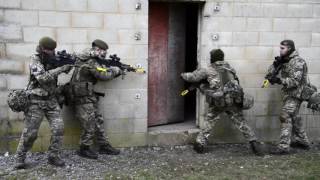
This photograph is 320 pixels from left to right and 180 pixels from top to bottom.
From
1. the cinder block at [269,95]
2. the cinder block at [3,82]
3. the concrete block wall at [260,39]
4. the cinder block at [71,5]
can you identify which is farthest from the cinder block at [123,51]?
the cinder block at [269,95]

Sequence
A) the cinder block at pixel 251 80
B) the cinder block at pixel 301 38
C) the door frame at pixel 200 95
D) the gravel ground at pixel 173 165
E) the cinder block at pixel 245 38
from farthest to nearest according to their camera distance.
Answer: the cinder block at pixel 301 38, the cinder block at pixel 251 80, the cinder block at pixel 245 38, the door frame at pixel 200 95, the gravel ground at pixel 173 165

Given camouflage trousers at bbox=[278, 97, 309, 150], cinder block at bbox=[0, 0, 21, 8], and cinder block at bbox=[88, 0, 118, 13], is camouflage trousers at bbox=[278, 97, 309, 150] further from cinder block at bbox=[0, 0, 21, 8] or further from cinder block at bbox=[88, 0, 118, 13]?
cinder block at bbox=[0, 0, 21, 8]

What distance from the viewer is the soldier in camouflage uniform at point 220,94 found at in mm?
6957

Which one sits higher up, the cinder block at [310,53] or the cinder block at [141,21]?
the cinder block at [141,21]

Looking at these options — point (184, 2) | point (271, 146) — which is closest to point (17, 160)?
point (184, 2)

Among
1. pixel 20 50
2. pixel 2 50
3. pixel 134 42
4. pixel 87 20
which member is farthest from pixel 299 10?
pixel 2 50

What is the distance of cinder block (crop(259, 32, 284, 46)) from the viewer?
25.2 feet

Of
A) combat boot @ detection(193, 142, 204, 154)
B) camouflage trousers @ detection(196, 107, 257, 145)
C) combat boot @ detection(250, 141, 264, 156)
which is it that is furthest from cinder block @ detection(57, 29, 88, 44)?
combat boot @ detection(250, 141, 264, 156)

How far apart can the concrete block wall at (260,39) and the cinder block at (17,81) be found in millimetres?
2836

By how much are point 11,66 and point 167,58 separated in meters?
2.62

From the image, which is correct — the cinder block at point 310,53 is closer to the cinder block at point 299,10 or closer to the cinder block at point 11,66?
the cinder block at point 299,10

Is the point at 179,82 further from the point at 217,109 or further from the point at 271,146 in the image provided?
the point at 271,146

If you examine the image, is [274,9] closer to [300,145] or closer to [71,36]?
[300,145]

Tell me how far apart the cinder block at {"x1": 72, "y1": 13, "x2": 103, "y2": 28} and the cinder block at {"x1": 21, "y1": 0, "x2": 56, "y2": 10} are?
13.9 inches
